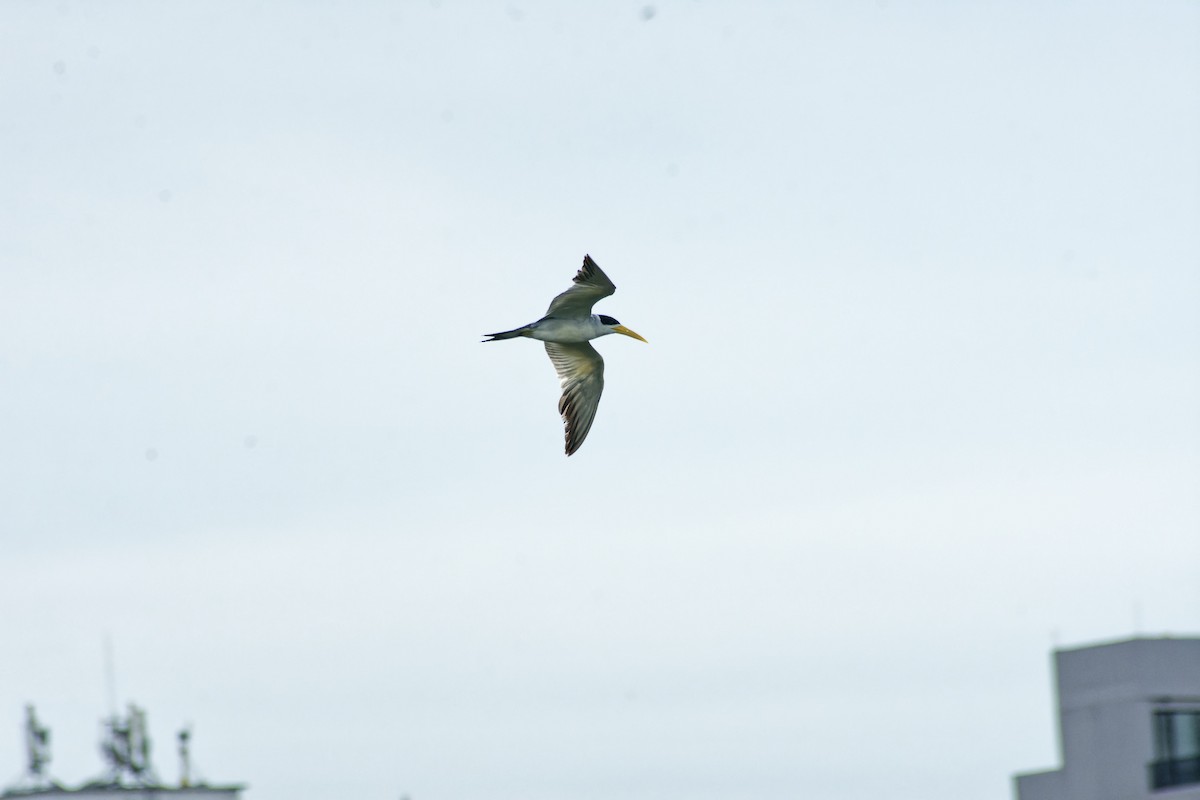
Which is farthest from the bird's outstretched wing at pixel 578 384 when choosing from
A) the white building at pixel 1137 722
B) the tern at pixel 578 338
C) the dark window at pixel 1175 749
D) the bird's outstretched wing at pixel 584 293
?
the dark window at pixel 1175 749

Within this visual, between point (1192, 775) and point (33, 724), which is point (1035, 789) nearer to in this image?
point (1192, 775)

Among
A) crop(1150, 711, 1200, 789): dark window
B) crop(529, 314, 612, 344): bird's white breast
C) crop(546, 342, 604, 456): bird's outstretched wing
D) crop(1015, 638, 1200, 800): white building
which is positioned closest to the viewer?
crop(529, 314, 612, 344): bird's white breast

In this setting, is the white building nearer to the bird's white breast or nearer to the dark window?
the dark window

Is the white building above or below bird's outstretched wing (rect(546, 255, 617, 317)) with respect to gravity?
below

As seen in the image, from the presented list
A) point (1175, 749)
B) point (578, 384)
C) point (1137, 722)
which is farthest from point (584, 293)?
point (1175, 749)

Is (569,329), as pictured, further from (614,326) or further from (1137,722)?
(1137,722)

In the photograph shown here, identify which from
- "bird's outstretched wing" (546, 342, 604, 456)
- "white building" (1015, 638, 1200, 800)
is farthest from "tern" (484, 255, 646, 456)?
"white building" (1015, 638, 1200, 800)

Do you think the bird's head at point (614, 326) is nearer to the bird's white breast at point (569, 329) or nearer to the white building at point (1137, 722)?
the bird's white breast at point (569, 329)

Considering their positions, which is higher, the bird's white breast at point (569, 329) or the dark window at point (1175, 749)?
the bird's white breast at point (569, 329)
